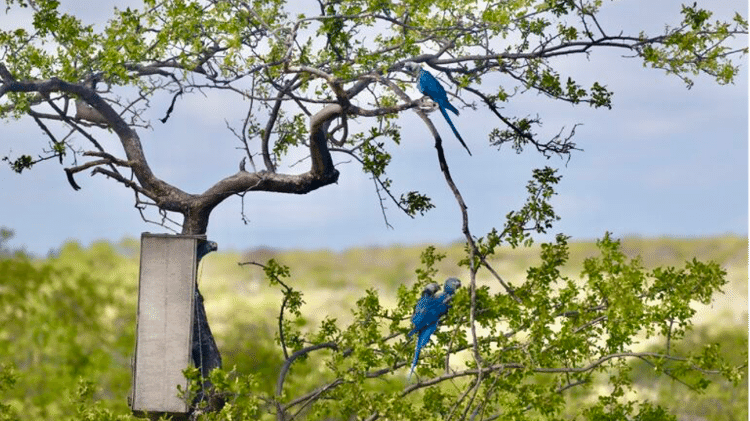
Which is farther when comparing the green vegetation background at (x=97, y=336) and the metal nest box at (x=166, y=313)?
the green vegetation background at (x=97, y=336)

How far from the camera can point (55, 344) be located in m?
9.66

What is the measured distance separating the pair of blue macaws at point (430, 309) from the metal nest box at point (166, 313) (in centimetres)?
115

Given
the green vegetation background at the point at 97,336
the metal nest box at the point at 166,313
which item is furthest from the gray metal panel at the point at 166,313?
the green vegetation background at the point at 97,336

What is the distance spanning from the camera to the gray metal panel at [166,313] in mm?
5297

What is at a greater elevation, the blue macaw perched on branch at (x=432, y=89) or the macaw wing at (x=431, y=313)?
the blue macaw perched on branch at (x=432, y=89)

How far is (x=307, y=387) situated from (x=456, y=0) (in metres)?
4.79

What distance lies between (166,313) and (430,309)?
1.36 m

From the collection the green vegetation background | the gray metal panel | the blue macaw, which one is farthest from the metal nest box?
the green vegetation background

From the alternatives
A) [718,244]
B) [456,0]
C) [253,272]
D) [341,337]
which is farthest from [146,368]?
[718,244]

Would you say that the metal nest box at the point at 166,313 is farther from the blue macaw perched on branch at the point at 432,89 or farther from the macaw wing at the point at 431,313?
the blue macaw perched on branch at the point at 432,89

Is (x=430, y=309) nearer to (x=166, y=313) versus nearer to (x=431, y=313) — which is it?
(x=431, y=313)

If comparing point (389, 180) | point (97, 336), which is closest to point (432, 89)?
point (389, 180)

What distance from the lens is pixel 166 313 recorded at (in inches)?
209

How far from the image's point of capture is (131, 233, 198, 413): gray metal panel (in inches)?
209
